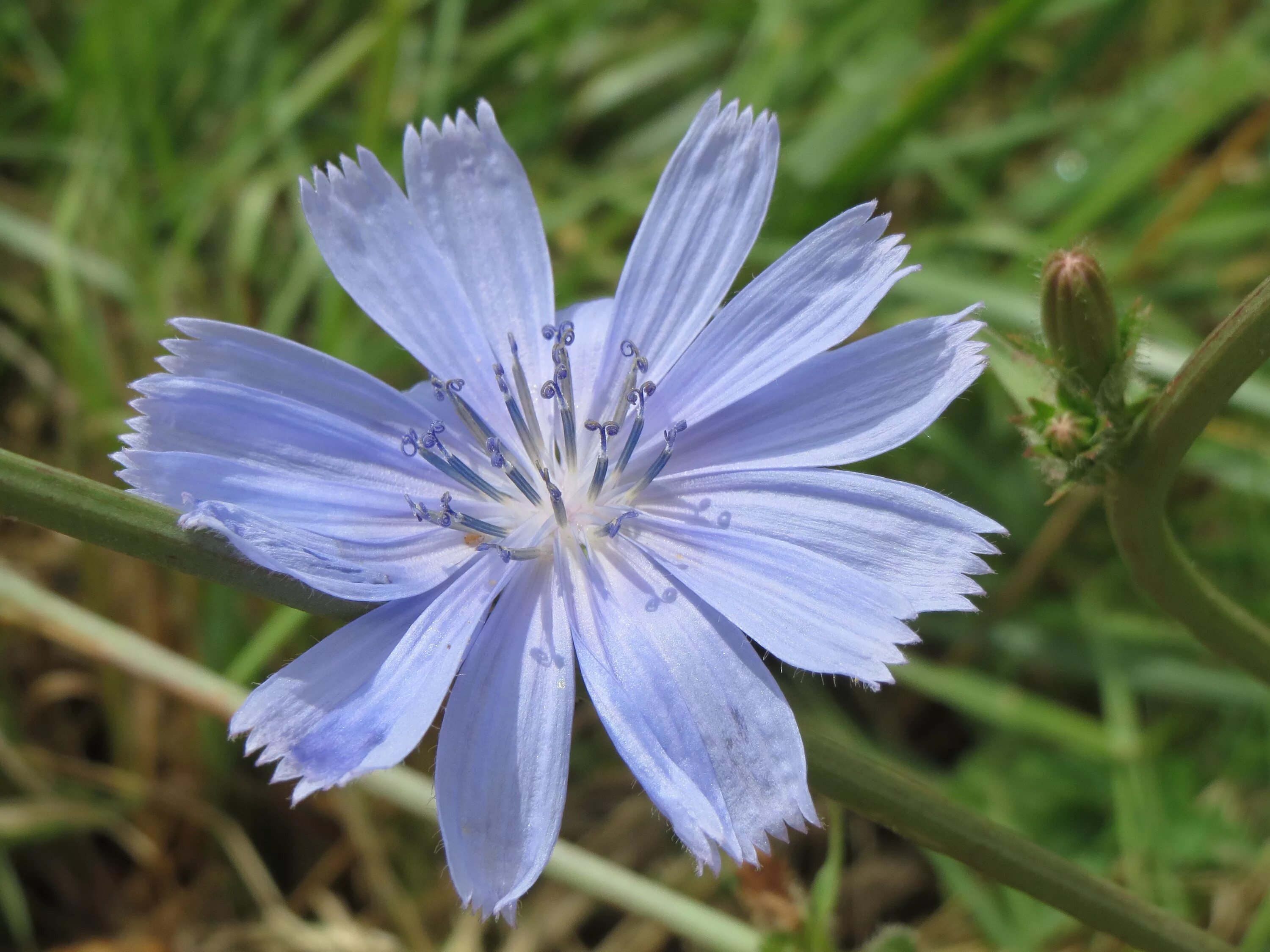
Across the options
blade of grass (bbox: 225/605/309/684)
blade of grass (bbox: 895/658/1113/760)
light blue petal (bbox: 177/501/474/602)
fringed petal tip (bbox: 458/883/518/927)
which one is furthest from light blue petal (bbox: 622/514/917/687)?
blade of grass (bbox: 895/658/1113/760)

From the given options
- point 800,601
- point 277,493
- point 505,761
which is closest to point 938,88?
point 800,601

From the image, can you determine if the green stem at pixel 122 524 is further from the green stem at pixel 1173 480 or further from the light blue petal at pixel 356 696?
the green stem at pixel 1173 480

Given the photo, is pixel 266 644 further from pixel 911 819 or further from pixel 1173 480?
pixel 1173 480

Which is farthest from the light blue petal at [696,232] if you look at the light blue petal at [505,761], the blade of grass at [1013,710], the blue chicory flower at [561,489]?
the blade of grass at [1013,710]

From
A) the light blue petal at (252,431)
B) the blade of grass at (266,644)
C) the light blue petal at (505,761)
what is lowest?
the light blue petal at (505,761)

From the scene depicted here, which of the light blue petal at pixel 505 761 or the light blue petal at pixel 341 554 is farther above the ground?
the light blue petal at pixel 341 554
